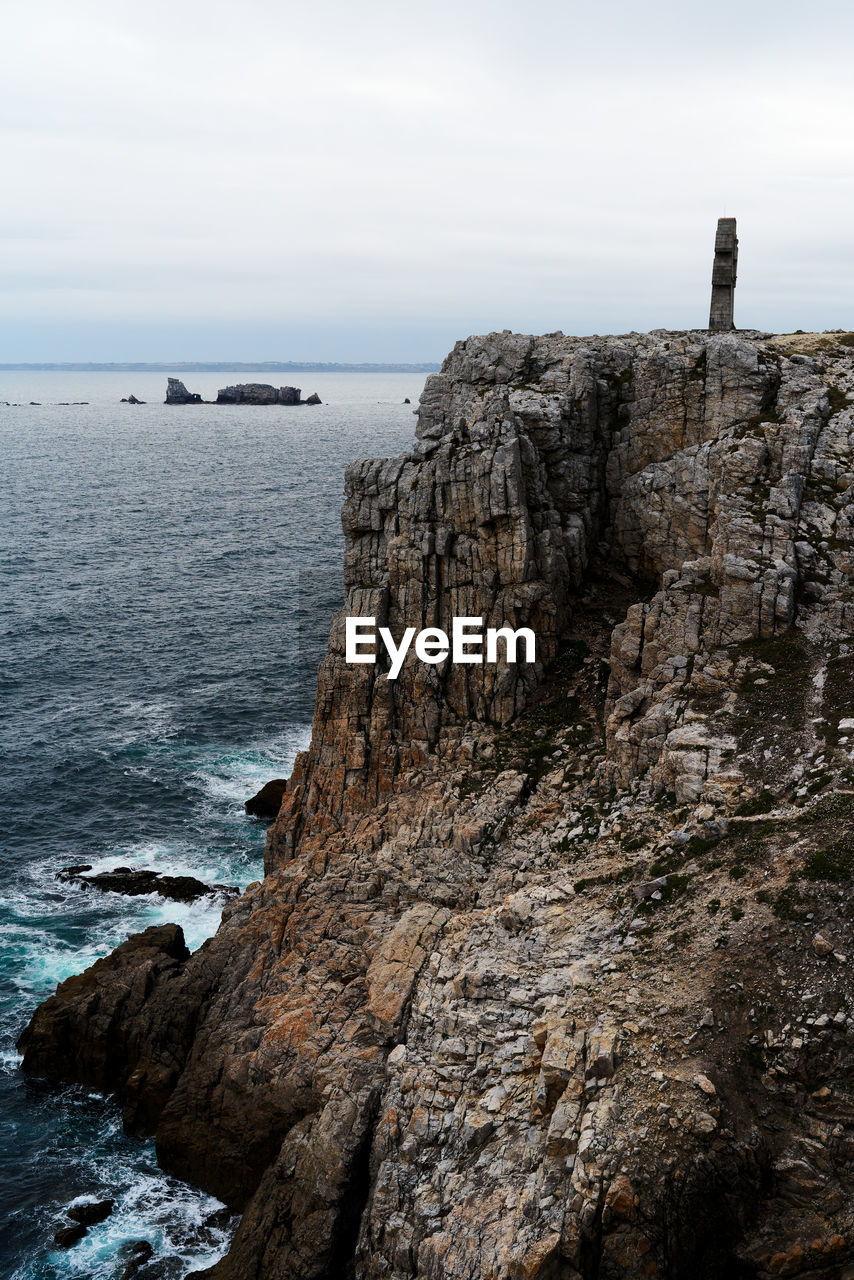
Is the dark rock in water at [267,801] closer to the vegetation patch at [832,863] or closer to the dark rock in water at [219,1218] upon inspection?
the dark rock in water at [219,1218]

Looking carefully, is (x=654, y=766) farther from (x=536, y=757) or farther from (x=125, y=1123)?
(x=125, y=1123)

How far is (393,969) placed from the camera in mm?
41188

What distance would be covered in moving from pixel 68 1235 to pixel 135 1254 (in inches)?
117

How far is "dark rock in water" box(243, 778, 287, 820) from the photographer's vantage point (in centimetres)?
6862

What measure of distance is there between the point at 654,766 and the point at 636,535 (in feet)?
64.4

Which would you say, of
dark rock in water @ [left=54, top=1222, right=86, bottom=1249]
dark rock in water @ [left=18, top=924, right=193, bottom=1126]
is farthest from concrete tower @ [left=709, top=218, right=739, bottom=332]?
dark rock in water @ [left=54, top=1222, right=86, bottom=1249]

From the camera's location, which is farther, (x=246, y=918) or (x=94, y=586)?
(x=94, y=586)

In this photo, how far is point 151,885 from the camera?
6094 centimetres

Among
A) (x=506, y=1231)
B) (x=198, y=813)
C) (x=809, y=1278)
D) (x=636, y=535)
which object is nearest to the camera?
(x=809, y=1278)

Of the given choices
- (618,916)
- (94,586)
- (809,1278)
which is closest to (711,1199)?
(809,1278)

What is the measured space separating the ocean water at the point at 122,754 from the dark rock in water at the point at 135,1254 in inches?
12.2

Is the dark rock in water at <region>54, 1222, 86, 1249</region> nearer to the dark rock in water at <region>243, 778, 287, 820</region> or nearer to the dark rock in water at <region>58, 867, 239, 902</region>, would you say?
the dark rock in water at <region>58, 867, 239, 902</region>

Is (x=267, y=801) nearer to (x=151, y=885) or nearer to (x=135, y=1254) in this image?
(x=151, y=885)

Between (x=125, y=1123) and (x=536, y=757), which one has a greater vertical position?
(x=536, y=757)
